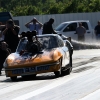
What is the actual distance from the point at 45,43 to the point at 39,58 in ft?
4.83

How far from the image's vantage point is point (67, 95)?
12250mm

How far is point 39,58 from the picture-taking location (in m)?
17.2

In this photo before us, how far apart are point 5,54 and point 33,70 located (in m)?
4.59

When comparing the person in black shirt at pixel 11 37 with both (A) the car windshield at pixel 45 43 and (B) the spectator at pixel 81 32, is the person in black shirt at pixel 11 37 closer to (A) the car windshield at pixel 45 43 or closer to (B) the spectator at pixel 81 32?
(A) the car windshield at pixel 45 43

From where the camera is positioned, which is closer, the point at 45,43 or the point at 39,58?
the point at 39,58

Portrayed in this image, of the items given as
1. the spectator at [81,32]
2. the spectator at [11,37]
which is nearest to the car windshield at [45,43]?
the spectator at [11,37]

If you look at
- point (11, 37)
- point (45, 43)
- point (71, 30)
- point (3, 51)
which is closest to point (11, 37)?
point (11, 37)

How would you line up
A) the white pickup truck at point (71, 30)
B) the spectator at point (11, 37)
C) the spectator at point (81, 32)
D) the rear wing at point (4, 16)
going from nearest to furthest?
1. the spectator at point (11, 37)
2. the rear wing at point (4, 16)
3. the spectator at point (81, 32)
4. the white pickup truck at point (71, 30)

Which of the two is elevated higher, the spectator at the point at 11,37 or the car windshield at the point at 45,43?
the car windshield at the point at 45,43

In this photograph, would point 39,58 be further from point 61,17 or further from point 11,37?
point 61,17

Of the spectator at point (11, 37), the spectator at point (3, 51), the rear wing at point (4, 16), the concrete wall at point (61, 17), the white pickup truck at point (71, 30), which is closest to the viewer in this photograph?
the spectator at point (3, 51)

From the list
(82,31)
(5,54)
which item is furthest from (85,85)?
(82,31)

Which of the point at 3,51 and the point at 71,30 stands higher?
the point at 3,51

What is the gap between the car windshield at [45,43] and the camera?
60.4 feet
